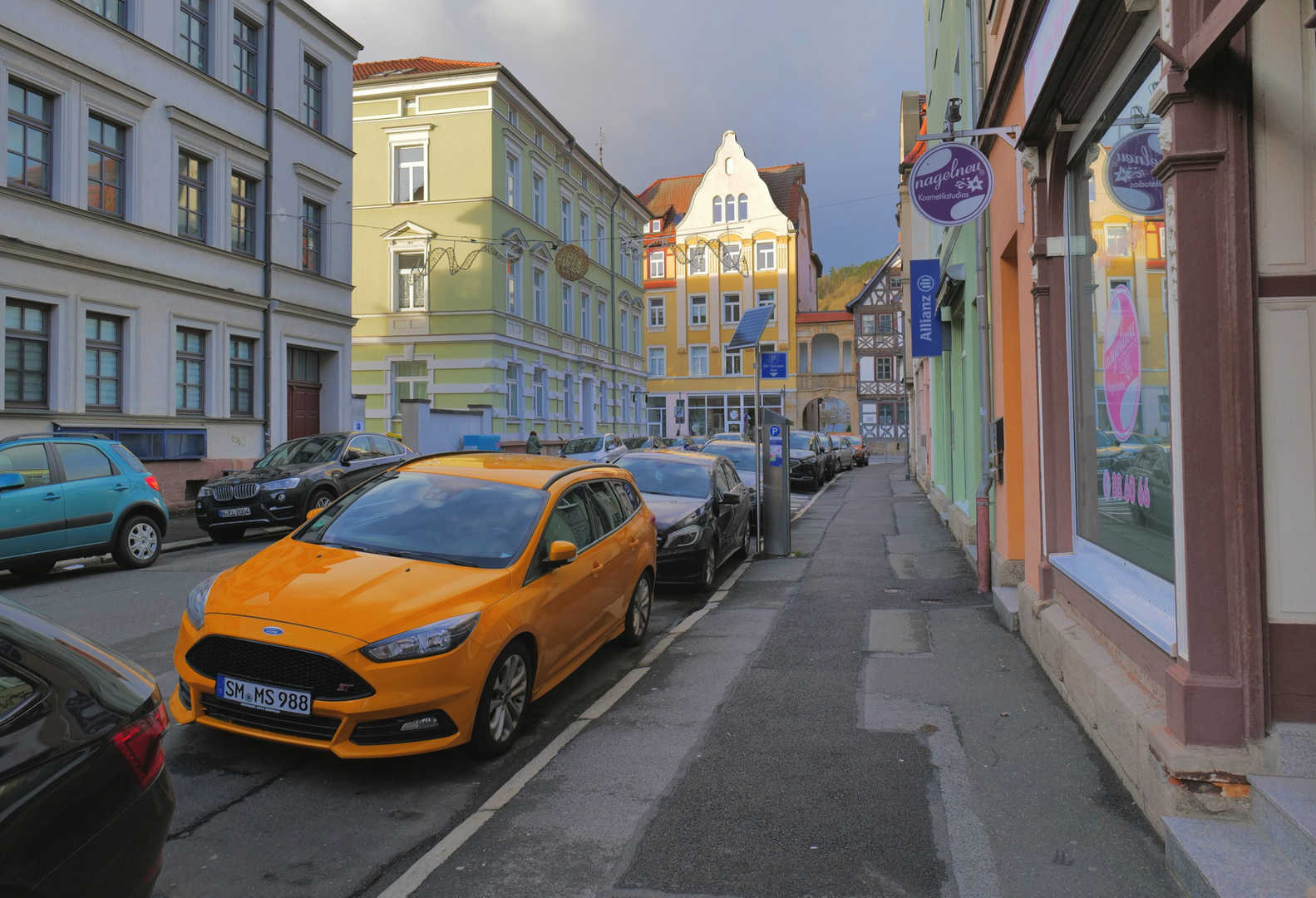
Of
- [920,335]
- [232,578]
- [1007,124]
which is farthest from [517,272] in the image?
[232,578]

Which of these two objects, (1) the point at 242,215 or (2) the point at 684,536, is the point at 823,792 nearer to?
(2) the point at 684,536

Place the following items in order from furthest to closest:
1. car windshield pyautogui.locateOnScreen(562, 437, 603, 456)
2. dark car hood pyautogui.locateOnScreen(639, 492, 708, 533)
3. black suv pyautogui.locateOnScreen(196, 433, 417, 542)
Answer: car windshield pyautogui.locateOnScreen(562, 437, 603, 456)
black suv pyautogui.locateOnScreen(196, 433, 417, 542)
dark car hood pyautogui.locateOnScreen(639, 492, 708, 533)

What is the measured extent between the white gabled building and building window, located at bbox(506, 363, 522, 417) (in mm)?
8855

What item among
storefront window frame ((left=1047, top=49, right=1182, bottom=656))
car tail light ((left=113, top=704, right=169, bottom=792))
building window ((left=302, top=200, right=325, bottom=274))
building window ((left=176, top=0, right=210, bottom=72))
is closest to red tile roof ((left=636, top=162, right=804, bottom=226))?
building window ((left=302, top=200, right=325, bottom=274))

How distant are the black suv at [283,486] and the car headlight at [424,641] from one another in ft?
31.5

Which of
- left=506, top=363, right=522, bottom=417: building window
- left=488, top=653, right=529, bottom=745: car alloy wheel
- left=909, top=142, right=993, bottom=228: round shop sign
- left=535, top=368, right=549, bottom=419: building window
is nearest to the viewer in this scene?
left=488, top=653, right=529, bottom=745: car alloy wheel

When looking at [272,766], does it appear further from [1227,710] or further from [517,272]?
[517,272]

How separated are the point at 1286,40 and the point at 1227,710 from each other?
8.46 ft

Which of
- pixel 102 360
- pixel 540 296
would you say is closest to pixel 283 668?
pixel 102 360

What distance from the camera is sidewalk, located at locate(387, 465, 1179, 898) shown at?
3549mm

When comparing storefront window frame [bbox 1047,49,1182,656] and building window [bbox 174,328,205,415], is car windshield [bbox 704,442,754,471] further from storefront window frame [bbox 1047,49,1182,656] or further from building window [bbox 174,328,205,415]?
storefront window frame [bbox 1047,49,1182,656]

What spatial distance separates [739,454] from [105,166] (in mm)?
13407

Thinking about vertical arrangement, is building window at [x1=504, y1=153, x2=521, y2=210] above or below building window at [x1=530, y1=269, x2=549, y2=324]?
above

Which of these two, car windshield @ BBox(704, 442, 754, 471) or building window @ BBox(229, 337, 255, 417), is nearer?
car windshield @ BBox(704, 442, 754, 471)
